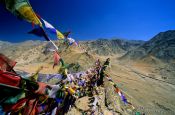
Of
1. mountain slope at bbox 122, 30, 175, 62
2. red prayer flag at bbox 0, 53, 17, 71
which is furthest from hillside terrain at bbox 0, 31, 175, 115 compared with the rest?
red prayer flag at bbox 0, 53, 17, 71

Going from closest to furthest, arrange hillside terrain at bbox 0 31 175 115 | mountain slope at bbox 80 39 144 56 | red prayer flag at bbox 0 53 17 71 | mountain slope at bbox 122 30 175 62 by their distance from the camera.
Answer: red prayer flag at bbox 0 53 17 71 → hillside terrain at bbox 0 31 175 115 → mountain slope at bbox 122 30 175 62 → mountain slope at bbox 80 39 144 56

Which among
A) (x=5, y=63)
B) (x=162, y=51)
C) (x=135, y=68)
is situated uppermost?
(x=162, y=51)

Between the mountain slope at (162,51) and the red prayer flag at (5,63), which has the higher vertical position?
the mountain slope at (162,51)

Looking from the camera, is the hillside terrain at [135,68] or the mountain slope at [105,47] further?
the mountain slope at [105,47]

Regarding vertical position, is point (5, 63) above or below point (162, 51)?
below

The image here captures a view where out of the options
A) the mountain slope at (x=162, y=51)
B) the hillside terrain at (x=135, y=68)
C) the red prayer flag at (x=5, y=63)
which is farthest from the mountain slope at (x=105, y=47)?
the red prayer flag at (x=5, y=63)

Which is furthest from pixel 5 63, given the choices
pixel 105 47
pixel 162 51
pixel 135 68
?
pixel 105 47

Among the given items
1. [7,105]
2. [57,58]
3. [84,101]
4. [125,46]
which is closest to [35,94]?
[7,105]

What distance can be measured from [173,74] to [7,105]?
1825 inches

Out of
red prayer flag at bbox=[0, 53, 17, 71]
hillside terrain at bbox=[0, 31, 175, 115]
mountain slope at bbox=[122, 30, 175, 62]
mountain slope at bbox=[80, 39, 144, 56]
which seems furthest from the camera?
mountain slope at bbox=[80, 39, 144, 56]

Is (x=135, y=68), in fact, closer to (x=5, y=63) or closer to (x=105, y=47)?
(x=5, y=63)

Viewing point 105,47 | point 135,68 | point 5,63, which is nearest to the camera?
point 5,63

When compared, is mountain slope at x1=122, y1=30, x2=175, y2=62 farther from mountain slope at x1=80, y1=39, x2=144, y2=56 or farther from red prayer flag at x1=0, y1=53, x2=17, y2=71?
red prayer flag at x1=0, y1=53, x2=17, y2=71

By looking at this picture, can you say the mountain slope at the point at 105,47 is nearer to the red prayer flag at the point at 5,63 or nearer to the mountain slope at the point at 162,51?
the mountain slope at the point at 162,51
